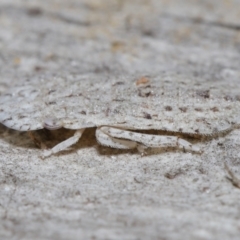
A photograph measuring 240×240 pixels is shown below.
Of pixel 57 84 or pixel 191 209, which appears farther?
pixel 57 84

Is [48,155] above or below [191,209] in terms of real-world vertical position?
below

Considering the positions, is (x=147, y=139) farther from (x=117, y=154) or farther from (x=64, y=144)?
(x=64, y=144)

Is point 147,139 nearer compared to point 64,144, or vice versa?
point 147,139

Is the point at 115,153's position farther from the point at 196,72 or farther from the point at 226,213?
the point at 196,72

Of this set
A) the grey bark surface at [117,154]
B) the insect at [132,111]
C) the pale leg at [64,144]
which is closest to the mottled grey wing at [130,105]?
the insect at [132,111]

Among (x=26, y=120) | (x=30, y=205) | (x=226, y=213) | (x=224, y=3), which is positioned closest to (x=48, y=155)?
(x=26, y=120)

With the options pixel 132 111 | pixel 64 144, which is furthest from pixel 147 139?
pixel 64 144

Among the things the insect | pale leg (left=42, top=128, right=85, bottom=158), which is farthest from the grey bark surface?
the insect

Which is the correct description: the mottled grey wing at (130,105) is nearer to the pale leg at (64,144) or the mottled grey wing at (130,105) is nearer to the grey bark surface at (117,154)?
the pale leg at (64,144)
